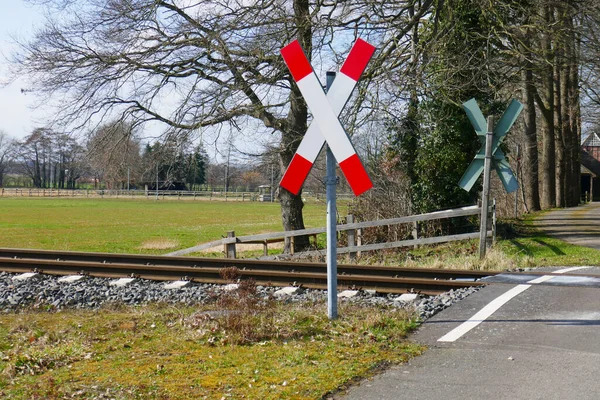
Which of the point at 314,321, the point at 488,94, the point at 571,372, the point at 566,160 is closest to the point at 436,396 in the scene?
the point at 571,372

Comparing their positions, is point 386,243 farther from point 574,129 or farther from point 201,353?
point 574,129

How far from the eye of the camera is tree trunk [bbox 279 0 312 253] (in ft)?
54.4

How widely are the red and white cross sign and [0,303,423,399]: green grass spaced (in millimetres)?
1532

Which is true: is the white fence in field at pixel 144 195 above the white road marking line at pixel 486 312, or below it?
above

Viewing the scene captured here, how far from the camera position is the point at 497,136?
12211mm

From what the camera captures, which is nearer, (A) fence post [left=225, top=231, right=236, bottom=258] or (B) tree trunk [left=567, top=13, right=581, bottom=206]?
(A) fence post [left=225, top=231, right=236, bottom=258]

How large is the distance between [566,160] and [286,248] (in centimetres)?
2541

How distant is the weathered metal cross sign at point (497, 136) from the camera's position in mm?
11969

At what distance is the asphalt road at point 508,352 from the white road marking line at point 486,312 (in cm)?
1

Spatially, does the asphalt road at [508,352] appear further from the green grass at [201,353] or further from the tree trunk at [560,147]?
the tree trunk at [560,147]

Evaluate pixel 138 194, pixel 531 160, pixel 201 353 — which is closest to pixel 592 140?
pixel 531 160

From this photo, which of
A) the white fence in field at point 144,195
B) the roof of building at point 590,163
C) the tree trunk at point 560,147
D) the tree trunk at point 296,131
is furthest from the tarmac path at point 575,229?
the white fence in field at point 144,195

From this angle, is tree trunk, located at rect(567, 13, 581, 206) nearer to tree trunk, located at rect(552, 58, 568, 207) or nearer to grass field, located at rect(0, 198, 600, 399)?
tree trunk, located at rect(552, 58, 568, 207)

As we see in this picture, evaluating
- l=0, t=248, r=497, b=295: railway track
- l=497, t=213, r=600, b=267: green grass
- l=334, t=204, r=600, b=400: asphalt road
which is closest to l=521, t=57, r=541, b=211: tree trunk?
l=497, t=213, r=600, b=267: green grass
